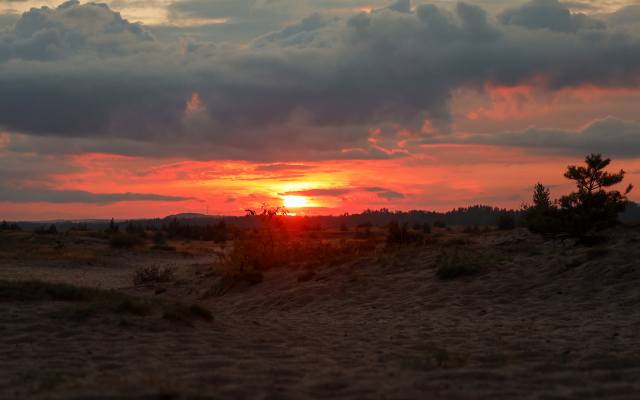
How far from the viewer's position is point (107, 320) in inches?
436

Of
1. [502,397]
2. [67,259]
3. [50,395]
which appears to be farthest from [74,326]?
[67,259]

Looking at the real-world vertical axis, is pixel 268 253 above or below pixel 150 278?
above

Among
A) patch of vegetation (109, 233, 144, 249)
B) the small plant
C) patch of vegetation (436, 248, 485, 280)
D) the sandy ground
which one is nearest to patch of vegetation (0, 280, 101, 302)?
the sandy ground

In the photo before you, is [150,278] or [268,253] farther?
[150,278]

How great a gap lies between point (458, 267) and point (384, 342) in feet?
27.0

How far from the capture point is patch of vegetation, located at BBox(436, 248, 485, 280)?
59.6ft

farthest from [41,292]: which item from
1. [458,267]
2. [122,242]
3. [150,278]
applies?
[122,242]

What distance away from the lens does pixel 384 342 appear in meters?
10.4

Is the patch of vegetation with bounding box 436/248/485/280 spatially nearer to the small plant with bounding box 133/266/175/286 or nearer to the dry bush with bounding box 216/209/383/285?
the dry bush with bounding box 216/209/383/285

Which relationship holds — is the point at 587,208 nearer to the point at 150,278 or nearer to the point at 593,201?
the point at 593,201

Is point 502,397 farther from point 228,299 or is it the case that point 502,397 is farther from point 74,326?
point 228,299

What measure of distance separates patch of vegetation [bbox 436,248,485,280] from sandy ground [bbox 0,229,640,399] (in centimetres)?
31

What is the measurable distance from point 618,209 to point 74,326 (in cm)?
1644

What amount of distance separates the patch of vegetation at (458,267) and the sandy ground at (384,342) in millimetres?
312
